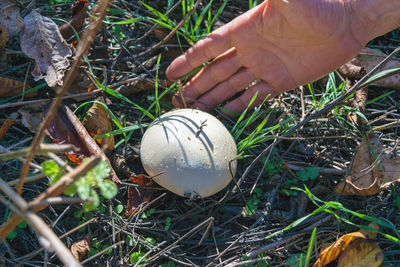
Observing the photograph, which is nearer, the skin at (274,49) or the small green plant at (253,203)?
the small green plant at (253,203)

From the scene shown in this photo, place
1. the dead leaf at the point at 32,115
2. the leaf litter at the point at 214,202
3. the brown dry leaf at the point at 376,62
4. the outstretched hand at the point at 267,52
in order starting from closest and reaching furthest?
the leaf litter at the point at 214,202 < the dead leaf at the point at 32,115 < the outstretched hand at the point at 267,52 < the brown dry leaf at the point at 376,62

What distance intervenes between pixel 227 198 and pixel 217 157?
32 centimetres

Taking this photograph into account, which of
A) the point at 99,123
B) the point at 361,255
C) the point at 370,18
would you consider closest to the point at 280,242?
the point at 361,255

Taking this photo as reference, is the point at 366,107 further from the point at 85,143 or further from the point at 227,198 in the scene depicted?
the point at 85,143

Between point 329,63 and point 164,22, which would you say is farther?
point 164,22

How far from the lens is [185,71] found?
2.47 meters

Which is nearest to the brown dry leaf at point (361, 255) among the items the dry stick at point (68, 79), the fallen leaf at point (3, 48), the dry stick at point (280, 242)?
the dry stick at point (280, 242)

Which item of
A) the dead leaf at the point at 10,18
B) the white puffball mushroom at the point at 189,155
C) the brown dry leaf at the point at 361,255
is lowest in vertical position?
the brown dry leaf at the point at 361,255

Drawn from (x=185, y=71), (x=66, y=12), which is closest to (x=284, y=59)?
(x=185, y=71)

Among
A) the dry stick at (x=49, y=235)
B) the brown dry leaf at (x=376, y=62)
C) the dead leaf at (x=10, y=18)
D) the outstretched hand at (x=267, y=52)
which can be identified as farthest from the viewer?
the brown dry leaf at (x=376, y=62)

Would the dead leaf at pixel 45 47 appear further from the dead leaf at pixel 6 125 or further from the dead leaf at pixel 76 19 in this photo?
the dead leaf at pixel 6 125

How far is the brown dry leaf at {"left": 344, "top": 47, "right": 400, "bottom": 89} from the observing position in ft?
8.32

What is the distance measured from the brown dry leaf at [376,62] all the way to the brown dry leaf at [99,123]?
1.85 meters

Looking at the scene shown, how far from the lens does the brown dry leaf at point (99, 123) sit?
2.16 metres
